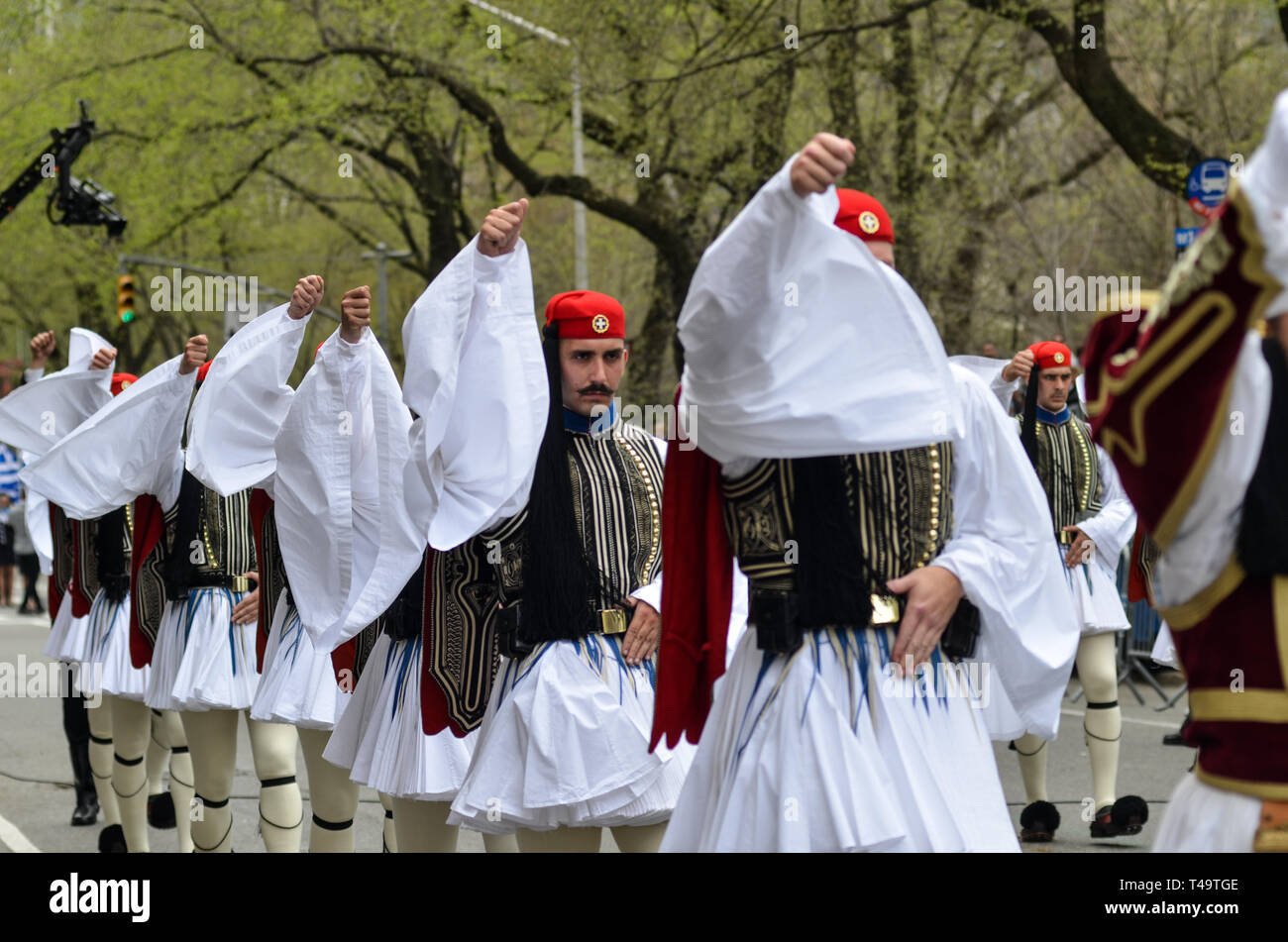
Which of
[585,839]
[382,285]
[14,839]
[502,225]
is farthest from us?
[382,285]

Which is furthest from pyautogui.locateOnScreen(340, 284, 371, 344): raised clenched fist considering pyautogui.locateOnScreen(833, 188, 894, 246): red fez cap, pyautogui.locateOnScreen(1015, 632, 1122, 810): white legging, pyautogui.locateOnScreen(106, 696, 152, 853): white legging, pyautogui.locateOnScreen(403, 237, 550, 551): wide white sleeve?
pyautogui.locateOnScreen(1015, 632, 1122, 810): white legging

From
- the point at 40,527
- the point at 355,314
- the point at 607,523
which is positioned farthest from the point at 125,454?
the point at 40,527

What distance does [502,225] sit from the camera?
4.37 meters

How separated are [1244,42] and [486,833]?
18.0m

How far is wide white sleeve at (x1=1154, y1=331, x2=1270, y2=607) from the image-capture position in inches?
94.6

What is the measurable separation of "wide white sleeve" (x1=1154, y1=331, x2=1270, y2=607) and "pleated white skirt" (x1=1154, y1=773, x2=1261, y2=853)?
331mm

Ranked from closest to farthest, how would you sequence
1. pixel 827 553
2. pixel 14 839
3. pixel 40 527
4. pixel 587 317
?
1. pixel 827 553
2. pixel 587 317
3. pixel 14 839
4. pixel 40 527

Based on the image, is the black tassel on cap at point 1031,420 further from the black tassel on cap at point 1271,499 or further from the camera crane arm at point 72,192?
the camera crane arm at point 72,192

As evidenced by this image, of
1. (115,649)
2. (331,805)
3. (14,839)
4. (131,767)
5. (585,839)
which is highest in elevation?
(115,649)

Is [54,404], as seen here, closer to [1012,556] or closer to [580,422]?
[580,422]

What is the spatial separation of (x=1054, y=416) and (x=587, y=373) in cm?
438

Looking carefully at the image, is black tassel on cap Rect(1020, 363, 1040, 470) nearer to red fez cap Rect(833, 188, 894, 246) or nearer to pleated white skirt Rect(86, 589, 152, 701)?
pleated white skirt Rect(86, 589, 152, 701)
